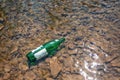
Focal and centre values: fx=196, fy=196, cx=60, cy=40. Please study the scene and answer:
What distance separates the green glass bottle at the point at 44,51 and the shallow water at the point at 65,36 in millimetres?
108

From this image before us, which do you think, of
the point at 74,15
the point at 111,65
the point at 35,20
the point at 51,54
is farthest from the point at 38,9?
the point at 111,65

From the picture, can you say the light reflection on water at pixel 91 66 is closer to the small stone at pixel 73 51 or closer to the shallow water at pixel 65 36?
the shallow water at pixel 65 36

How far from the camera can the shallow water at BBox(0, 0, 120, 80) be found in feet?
10.4

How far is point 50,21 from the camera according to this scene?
13.9ft

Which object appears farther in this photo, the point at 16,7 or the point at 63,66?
the point at 16,7

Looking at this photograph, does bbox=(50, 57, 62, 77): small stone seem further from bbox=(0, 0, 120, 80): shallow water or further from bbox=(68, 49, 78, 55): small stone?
bbox=(68, 49, 78, 55): small stone

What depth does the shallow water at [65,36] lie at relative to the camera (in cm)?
318

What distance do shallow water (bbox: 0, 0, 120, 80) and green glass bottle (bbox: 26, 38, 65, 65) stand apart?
0.35 ft

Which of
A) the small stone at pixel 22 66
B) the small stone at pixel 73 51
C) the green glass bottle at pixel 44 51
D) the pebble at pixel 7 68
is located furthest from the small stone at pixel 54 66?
the pebble at pixel 7 68

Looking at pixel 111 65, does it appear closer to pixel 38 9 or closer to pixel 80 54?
pixel 80 54

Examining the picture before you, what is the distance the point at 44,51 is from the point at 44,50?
0.05 ft

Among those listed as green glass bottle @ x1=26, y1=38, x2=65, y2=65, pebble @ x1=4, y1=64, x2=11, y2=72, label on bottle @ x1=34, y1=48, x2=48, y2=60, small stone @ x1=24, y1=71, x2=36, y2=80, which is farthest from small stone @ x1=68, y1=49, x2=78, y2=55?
pebble @ x1=4, y1=64, x2=11, y2=72

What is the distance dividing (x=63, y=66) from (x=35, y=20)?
150 cm

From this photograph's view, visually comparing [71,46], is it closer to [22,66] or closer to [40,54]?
[40,54]
